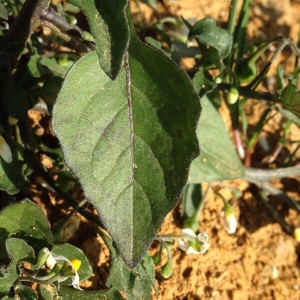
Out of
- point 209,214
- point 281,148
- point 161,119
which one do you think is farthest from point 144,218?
point 281,148

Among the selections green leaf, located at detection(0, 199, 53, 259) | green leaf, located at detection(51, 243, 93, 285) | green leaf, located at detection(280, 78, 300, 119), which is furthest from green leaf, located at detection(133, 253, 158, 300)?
Answer: green leaf, located at detection(280, 78, 300, 119)

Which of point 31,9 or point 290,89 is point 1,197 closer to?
point 31,9

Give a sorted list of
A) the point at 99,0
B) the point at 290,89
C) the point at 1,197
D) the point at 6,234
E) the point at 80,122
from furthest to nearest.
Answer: the point at 1,197
the point at 290,89
the point at 6,234
the point at 80,122
the point at 99,0

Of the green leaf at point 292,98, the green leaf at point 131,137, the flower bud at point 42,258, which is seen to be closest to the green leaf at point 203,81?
the green leaf at point 292,98

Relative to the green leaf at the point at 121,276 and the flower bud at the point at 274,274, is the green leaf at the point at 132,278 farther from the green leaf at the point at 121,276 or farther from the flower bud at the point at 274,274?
the flower bud at the point at 274,274

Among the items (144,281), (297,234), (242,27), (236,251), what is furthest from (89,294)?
(242,27)

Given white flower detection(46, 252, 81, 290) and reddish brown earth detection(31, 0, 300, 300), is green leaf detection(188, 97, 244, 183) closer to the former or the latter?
reddish brown earth detection(31, 0, 300, 300)
